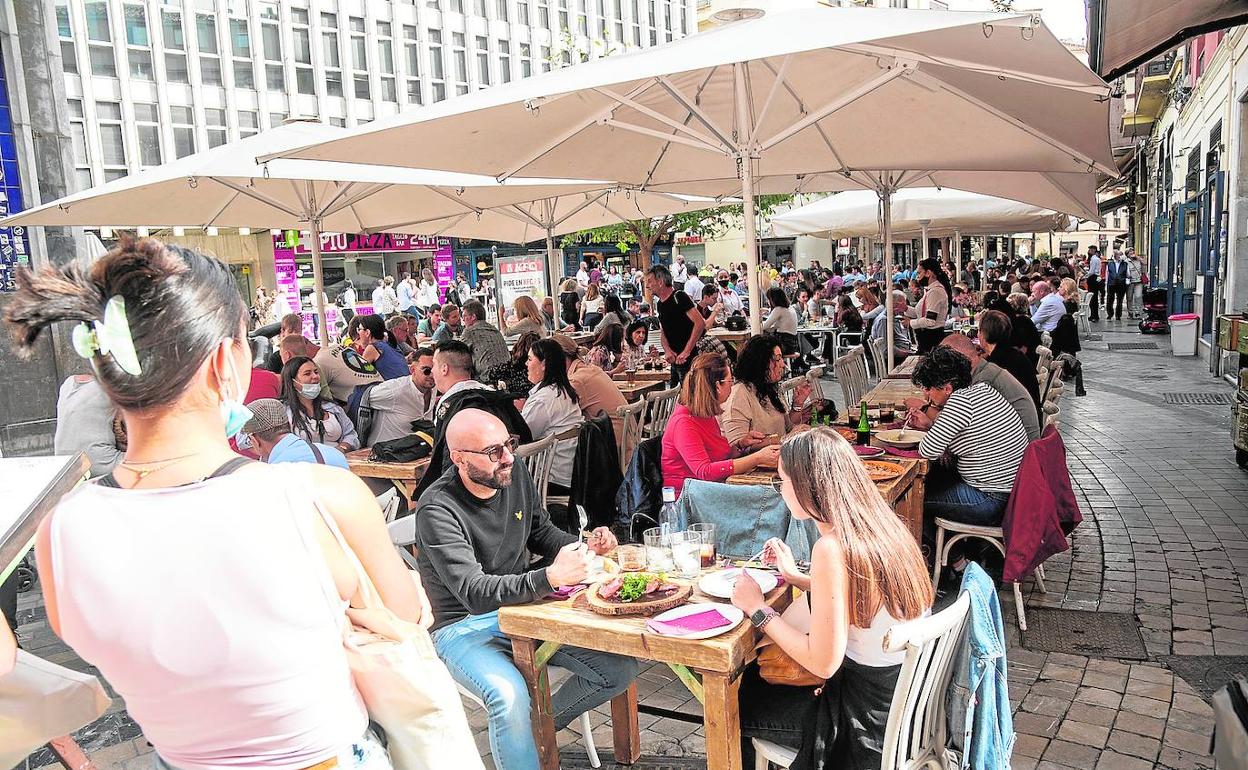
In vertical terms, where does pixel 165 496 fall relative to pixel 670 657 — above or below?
above

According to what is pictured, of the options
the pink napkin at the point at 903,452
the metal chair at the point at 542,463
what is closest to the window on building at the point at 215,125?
the metal chair at the point at 542,463

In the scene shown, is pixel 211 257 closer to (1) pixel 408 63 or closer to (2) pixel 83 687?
(2) pixel 83 687

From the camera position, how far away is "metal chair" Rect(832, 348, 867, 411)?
8281mm

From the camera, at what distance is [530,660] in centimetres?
318

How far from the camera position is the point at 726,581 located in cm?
314

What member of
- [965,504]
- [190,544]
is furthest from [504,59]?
[190,544]

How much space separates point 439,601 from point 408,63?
1373 inches

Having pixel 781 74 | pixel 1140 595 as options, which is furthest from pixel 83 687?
pixel 1140 595

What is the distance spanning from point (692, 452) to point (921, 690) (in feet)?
7.77

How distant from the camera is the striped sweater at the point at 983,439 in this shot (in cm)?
500

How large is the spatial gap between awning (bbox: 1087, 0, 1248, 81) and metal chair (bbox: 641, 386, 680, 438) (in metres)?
4.11

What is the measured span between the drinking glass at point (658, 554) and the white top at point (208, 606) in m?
1.90

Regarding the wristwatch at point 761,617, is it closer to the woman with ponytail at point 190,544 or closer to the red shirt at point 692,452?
the woman with ponytail at point 190,544

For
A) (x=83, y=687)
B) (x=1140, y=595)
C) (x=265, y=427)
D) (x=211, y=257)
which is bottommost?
(x=1140, y=595)
